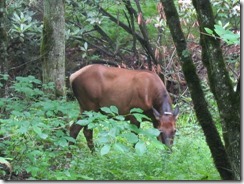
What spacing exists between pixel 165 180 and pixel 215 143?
489 mm

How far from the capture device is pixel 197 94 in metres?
4.57

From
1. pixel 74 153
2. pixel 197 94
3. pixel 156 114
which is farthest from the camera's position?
pixel 156 114

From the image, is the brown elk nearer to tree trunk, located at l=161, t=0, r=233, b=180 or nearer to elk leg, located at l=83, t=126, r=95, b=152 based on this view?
elk leg, located at l=83, t=126, r=95, b=152

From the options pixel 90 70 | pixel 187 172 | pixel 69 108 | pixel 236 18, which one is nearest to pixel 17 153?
pixel 69 108

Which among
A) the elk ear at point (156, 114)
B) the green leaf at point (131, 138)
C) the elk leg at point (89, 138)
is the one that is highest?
the green leaf at point (131, 138)

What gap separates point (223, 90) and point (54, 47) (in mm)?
3158

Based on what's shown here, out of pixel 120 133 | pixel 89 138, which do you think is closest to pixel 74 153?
pixel 89 138

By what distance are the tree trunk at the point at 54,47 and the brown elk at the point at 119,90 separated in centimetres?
81

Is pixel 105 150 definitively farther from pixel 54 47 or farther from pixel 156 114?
pixel 156 114

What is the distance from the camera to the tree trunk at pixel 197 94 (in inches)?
178

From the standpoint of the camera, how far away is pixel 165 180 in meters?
4.38

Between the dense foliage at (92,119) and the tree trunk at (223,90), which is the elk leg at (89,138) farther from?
the tree trunk at (223,90)

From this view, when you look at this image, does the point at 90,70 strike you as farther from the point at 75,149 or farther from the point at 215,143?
the point at 215,143

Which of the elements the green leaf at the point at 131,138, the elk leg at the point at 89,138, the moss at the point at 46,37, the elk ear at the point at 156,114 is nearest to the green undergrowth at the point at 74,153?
the green leaf at the point at 131,138
